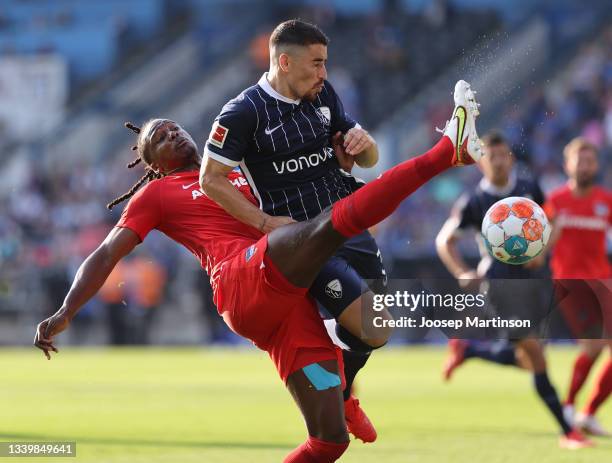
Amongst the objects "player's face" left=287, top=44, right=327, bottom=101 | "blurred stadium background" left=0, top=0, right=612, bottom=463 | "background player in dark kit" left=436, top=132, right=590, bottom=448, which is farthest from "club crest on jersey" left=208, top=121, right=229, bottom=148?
"background player in dark kit" left=436, top=132, right=590, bottom=448

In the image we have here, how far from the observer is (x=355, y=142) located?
6285 mm

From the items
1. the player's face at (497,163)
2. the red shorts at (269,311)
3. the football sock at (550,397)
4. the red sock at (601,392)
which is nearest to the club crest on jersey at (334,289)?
the red shorts at (269,311)

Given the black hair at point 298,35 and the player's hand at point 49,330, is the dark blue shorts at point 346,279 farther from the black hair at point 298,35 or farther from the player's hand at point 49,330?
the player's hand at point 49,330

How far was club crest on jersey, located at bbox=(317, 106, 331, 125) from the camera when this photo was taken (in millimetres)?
6406

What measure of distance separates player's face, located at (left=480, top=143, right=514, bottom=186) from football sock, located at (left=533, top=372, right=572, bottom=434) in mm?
1511

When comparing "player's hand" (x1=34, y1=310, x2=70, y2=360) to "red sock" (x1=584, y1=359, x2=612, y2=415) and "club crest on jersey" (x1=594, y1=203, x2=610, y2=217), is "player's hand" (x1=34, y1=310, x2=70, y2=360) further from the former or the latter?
"club crest on jersey" (x1=594, y1=203, x2=610, y2=217)

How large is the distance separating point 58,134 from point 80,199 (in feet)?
13.3

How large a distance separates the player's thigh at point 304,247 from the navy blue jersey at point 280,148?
23.0 inches

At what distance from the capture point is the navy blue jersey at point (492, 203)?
916 cm

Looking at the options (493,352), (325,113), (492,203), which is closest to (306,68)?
(325,113)

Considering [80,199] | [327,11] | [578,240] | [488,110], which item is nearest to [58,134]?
[80,199]

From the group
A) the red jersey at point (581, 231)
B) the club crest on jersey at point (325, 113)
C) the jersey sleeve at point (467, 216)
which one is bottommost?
the red jersey at point (581, 231)

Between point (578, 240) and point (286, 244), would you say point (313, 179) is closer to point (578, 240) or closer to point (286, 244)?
point (286, 244)

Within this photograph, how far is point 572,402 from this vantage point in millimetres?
9703
